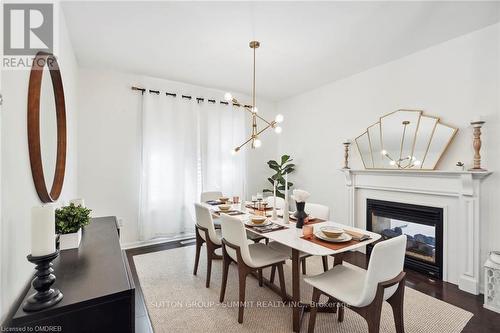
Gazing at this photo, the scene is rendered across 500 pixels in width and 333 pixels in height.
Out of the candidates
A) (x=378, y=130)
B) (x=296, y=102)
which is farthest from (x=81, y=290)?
(x=296, y=102)

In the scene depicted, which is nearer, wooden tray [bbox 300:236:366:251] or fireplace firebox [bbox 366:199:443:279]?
wooden tray [bbox 300:236:366:251]

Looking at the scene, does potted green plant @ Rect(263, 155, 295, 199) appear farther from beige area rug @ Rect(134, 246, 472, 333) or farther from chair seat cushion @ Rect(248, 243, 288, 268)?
chair seat cushion @ Rect(248, 243, 288, 268)

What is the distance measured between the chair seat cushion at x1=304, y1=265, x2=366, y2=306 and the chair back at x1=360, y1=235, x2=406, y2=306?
9 centimetres

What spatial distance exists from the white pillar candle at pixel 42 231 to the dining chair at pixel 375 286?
156 centimetres

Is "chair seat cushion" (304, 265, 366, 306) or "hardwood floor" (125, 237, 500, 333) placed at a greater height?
"chair seat cushion" (304, 265, 366, 306)

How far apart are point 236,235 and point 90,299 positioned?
1169mm

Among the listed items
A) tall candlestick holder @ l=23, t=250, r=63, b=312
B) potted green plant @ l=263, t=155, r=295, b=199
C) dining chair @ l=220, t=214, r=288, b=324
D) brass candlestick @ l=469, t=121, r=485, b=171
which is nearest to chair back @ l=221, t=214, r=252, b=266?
dining chair @ l=220, t=214, r=288, b=324

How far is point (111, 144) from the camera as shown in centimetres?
352

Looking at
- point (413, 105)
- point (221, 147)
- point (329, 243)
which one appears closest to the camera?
point (329, 243)

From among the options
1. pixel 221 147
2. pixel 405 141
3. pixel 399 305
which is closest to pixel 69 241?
pixel 399 305

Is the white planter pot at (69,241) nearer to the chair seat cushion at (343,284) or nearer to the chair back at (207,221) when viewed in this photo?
the chair back at (207,221)

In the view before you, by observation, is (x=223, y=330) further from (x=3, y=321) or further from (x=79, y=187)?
(x=79, y=187)

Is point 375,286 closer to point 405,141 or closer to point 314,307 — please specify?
point 314,307

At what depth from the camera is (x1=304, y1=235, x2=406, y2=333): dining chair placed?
4.56ft
